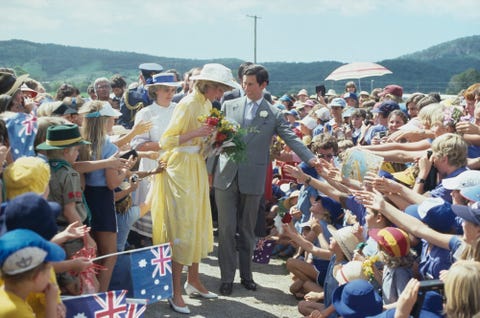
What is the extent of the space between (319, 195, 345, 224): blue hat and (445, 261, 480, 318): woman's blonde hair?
9.74 feet

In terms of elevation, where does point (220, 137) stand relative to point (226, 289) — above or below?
above

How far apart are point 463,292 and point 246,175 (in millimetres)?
3476

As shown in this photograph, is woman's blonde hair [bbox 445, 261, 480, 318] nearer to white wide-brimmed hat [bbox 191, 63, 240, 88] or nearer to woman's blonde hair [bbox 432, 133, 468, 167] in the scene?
woman's blonde hair [bbox 432, 133, 468, 167]

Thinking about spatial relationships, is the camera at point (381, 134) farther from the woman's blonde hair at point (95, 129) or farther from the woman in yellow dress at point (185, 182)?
the woman's blonde hair at point (95, 129)

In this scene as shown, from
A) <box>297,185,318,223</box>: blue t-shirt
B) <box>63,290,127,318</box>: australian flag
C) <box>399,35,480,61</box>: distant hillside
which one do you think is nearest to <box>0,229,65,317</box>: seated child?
<box>63,290,127,318</box>: australian flag

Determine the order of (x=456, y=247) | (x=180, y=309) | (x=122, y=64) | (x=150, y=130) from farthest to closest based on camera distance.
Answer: (x=122, y=64) < (x=150, y=130) < (x=180, y=309) < (x=456, y=247)

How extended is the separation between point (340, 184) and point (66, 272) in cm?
277

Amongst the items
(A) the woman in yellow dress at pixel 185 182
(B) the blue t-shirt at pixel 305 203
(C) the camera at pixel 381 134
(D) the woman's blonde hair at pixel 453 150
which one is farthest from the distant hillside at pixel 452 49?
(D) the woman's blonde hair at pixel 453 150

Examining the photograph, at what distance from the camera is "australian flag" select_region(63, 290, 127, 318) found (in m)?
3.57

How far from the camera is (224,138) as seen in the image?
575 centimetres

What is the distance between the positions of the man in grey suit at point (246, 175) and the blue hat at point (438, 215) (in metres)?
1.99

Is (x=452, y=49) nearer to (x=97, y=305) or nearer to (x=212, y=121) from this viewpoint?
(x=212, y=121)

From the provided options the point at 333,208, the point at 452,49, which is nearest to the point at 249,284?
the point at 333,208

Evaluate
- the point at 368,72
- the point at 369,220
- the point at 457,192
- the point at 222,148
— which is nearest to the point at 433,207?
the point at 457,192
